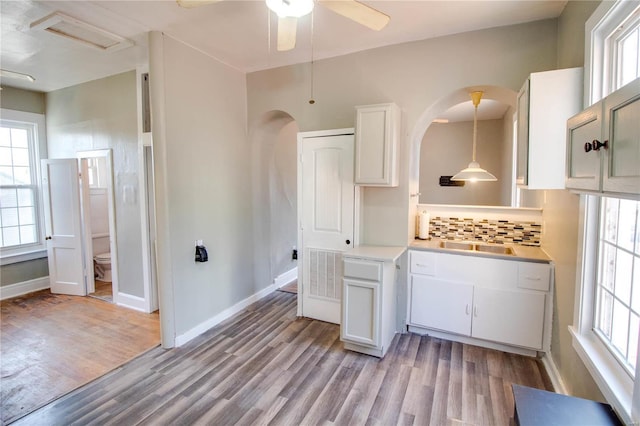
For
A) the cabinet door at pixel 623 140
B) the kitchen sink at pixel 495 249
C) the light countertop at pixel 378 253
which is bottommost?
the kitchen sink at pixel 495 249

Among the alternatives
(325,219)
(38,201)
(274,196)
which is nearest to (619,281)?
(325,219)

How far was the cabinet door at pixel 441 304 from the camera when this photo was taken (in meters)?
2.82

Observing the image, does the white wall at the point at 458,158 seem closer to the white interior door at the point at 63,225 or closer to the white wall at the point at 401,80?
the white wall at the point at 401,80

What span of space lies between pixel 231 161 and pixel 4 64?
2.68m

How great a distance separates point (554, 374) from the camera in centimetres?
230

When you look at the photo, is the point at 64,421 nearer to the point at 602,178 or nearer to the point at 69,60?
the point at 602,178

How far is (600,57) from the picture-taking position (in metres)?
1.74

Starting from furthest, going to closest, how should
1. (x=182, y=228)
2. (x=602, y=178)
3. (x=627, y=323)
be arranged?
(x=182, y=228) < (x=627, y=323) < (x=602, y=178)

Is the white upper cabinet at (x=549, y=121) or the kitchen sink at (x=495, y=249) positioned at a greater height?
the white upper cabinet at (x=549, y=121)

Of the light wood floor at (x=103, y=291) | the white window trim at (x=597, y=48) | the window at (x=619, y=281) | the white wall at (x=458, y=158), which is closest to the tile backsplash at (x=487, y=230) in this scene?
the white wall at (x=458, y=158)

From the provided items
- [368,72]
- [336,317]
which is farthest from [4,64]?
[336,317]

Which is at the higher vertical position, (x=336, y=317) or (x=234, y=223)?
(x=234, y=223)

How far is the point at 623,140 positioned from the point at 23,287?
621 centimetres

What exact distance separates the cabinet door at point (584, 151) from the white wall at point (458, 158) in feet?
10.1
